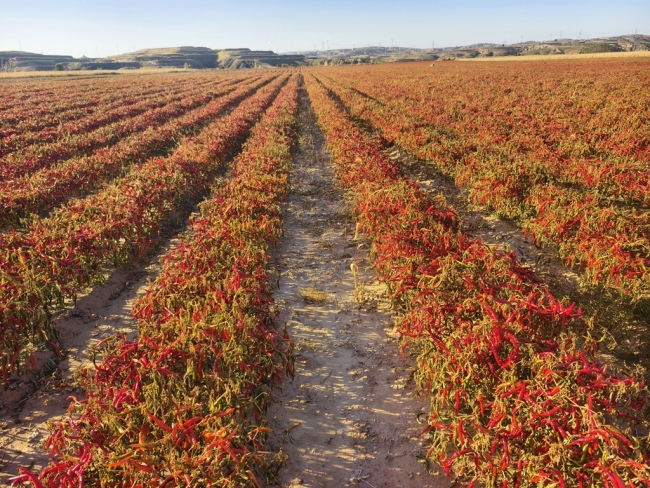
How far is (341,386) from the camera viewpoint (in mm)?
4043

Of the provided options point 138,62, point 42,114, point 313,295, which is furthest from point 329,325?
point 138,62

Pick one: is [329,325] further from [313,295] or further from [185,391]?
[185,391]

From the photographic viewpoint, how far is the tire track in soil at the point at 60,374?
3.32m

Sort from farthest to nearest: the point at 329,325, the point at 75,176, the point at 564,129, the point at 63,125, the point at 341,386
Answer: the point at 63,125 < the point at 564,129 < the point at 75,176 < the point at 329,325 < the point at 341,386

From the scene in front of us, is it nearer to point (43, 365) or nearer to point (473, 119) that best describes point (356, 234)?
point (43, 365)

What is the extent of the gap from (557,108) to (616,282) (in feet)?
52.3

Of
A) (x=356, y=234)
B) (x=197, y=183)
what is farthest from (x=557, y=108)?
(x=197, y=183)

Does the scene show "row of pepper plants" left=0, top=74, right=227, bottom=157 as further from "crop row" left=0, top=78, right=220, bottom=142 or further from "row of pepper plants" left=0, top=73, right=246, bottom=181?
"row of pepper plants" left=0, top=73, right=246, bottom=181

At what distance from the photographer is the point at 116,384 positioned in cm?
323

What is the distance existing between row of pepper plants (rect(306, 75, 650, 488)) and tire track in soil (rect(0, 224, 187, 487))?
3.29 metres

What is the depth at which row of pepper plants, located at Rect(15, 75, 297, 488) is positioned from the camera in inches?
96.4

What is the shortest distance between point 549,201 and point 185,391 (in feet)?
21.6

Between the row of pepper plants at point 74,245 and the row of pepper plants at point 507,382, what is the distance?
4.34m

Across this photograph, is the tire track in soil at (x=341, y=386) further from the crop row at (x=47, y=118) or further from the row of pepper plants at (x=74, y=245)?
the crop row at (x=47, y=118)
